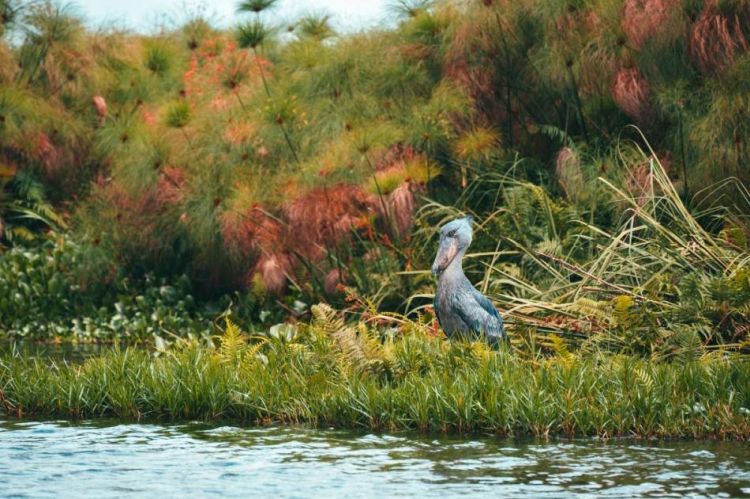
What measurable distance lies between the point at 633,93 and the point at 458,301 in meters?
4.91

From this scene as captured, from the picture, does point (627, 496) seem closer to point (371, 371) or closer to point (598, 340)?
point (371, 371)

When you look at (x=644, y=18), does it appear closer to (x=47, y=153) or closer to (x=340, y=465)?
(x=340, y=465)

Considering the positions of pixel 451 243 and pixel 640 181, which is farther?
pixel 640 181

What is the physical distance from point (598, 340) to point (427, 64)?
21.1 ft

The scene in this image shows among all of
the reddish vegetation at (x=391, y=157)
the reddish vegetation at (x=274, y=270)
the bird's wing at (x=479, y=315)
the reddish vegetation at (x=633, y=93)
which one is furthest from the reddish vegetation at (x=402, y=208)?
the bird's wing at (x=479, y=315)

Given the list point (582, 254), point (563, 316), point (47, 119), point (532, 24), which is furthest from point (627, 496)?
point (47, 119)

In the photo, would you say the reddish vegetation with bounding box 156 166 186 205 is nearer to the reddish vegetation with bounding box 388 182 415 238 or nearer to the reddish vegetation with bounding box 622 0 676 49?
the reddish vegetation with bounding box 388 182 415 238

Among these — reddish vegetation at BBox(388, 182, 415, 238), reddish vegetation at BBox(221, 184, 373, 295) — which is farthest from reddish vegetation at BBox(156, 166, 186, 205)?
reddish vegetation at BBox(388, 182, 415, 238)

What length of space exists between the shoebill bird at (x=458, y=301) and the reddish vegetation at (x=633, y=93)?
448cm

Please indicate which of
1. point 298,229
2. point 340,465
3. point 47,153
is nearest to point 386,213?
point 298,229

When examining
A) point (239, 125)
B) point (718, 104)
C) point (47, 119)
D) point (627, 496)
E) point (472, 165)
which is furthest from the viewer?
point (47, 119)

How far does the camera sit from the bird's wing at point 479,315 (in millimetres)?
9703

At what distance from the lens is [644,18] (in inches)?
530

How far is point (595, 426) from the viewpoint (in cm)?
827
